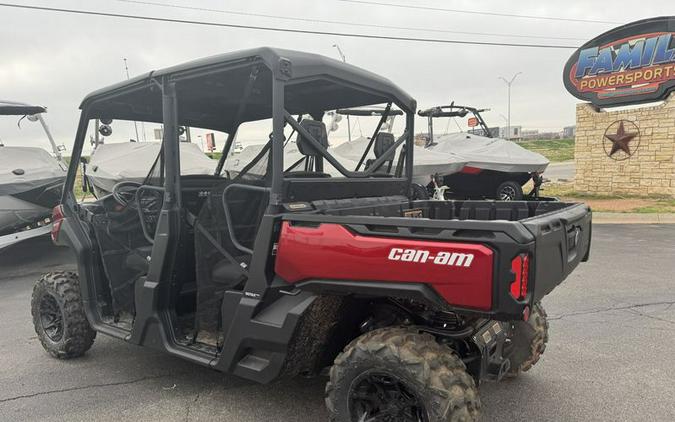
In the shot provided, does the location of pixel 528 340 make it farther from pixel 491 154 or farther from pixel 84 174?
pixel 491 154

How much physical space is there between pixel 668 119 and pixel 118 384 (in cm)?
1558

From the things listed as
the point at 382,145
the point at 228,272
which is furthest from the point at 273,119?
the point at 382,145

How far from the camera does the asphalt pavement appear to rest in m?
3.32

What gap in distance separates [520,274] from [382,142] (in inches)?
75.9

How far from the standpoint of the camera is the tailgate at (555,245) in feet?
7.60

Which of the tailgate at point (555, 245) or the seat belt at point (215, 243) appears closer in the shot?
the tailgate at point (555, 245)

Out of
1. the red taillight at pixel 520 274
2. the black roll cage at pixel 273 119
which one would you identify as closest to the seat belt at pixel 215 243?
the black roll cage at pixel 273 119

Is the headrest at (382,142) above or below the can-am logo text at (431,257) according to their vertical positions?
above

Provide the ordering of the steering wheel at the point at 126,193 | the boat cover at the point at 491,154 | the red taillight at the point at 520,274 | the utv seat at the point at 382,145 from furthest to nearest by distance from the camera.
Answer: the boat cover at the point at 491,154 → the steering wheel at the point at 126,193 → the utv seat at the point at 382,145 → the red taillight at the point at 520,274

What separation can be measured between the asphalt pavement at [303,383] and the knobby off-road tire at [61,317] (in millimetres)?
146

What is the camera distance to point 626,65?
49.5 feet

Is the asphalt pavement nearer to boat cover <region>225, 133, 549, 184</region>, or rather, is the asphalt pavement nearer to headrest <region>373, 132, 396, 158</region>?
headrest <region>373, 132, 396, 158</region>

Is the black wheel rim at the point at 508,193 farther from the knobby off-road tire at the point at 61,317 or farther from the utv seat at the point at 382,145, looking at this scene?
the knobby off-road tire at the point at 61,317

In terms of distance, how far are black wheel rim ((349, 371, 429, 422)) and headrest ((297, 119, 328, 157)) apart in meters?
1.45
